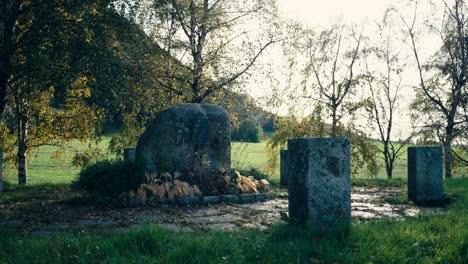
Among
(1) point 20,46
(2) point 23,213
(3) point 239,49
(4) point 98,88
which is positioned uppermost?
(3) point 239,49

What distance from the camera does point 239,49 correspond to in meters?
18.5

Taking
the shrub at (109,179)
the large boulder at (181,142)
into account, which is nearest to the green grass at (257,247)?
the shrub at (109,179)

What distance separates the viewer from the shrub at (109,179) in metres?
11.1

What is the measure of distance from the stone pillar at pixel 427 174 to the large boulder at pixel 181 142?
4887 millimetres

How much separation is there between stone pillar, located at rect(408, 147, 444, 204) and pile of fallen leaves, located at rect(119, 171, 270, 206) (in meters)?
3.88

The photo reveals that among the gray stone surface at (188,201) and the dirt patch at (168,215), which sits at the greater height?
the gray stone surface at (188,201)

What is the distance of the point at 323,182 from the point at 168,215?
12.1 ft

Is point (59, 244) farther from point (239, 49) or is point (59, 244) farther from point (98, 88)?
point (239, 49)

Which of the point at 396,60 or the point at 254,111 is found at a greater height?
the point at 396,60

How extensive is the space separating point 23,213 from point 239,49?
11.2m

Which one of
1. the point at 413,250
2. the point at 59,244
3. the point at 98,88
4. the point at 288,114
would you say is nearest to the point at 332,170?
the point at 413,250

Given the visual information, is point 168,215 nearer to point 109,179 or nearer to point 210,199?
point 210,199

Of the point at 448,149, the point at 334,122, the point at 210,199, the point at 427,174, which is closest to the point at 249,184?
the point at 210,199

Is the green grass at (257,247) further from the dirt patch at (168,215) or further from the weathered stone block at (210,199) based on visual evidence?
the weathered stone block at (210,199)
